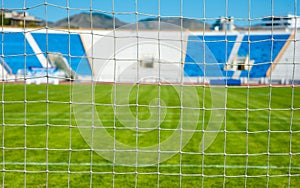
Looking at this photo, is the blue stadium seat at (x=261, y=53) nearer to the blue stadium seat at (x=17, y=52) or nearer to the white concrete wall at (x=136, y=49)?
the blue stadium seat at (x=17, y=52)

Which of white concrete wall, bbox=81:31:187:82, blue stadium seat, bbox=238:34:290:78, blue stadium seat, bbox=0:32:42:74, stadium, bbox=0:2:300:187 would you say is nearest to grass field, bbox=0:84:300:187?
stadium, bbox=0:2:300:187

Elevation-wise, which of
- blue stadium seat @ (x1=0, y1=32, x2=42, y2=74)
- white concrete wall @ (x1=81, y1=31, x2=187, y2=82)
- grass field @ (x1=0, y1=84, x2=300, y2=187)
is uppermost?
blue stadium seat @ (x1=0, y1=32, x2=42, y2=74)

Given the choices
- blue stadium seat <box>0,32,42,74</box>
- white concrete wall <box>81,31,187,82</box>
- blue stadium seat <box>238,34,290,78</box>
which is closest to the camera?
white concrete wall <box>81,31,187,82</box>

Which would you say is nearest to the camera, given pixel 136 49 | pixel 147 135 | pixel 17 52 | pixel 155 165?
pixel 155 165

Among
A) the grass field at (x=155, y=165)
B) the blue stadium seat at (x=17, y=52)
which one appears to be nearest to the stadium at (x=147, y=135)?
the grass field at (x=155, y=165)

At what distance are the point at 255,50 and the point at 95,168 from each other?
894 inches

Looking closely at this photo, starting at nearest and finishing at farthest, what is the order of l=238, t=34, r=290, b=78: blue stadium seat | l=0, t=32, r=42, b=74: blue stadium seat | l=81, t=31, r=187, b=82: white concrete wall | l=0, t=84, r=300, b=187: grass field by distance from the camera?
l=81, t=31, r=187, b=82: white concrete wall < l=0, t=84, r=300, b=187: grass field < l=0, t=32, r=42, b=74: blue stadium seat < l=238, t=34, r=290, b=78: blue stadium seat

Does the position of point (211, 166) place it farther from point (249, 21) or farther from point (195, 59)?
point (249, 21)

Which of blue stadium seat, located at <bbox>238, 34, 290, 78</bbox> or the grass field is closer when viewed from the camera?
the grass field

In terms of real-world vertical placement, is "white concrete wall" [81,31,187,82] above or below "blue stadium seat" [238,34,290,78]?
below

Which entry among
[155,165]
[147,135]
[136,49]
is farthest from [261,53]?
[155,165]

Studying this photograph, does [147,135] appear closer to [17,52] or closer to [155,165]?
[155,165]

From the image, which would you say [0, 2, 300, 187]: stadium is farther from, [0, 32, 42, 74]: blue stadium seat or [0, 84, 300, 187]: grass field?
[0, 32, 42, 74]: blue stadium seat

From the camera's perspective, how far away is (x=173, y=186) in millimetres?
3586
